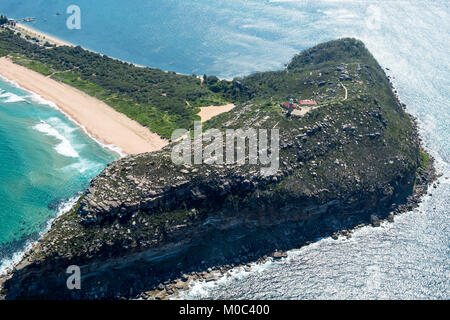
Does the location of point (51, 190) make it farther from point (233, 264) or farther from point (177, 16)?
point (177, 16)

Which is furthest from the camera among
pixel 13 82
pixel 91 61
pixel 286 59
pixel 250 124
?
pixel 286 59

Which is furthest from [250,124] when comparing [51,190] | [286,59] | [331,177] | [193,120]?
[286,59]

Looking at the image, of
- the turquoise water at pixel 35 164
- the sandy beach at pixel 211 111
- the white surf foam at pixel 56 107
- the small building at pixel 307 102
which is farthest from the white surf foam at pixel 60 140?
the small building at pixel 307 102

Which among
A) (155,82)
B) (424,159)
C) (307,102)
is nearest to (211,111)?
(155,82)

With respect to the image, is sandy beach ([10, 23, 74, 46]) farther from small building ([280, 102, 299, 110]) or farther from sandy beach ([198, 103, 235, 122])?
small building ([280, 102, 299, 110])

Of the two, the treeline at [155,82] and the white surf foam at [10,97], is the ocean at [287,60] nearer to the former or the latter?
the white surf foam at [10,97]

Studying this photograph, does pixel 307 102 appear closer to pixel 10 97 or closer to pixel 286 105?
pixel 286 105

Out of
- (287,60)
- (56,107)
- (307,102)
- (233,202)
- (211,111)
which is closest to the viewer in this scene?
(233,202)
